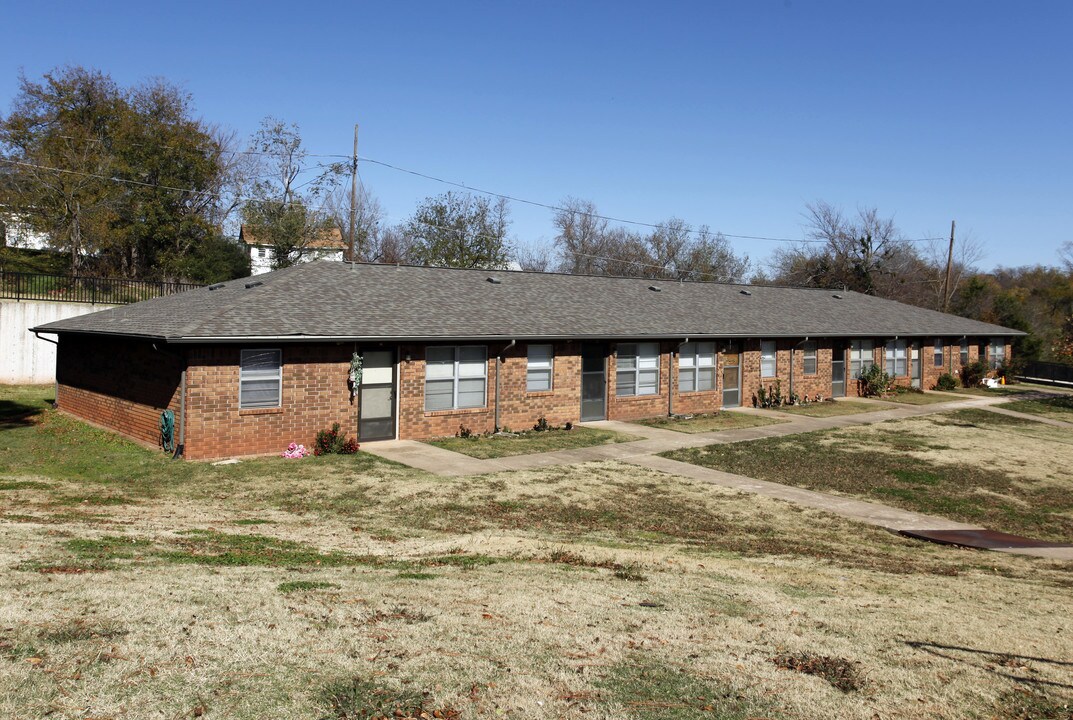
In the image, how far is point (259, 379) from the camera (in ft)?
55.2

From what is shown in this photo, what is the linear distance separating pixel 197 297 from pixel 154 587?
52.9ft

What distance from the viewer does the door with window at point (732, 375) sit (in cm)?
2761

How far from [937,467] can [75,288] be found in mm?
29960

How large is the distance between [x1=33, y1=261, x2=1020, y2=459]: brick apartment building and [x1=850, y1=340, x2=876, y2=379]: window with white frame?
27cm

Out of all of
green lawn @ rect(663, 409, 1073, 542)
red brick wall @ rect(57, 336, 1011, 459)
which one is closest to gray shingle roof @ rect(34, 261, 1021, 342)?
red brick wall @ rect(57, 336, 1011, 459)

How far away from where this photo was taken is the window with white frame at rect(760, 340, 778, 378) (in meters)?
29.0

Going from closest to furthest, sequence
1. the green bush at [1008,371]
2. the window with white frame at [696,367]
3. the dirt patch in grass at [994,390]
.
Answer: the window with white frame at [696,367], the dirt patch in grass at [994,390], the green bush at [1008,371]

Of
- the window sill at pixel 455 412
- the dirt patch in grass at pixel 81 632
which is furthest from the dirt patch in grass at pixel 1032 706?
the window sill at pixel 455 412

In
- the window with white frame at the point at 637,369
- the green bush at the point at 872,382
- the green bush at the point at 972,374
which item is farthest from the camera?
the green bush at the point at 972,374

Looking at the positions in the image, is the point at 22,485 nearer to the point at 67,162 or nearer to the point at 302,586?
the point at 302,586

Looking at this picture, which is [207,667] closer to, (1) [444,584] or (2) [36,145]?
(1) [444,584]

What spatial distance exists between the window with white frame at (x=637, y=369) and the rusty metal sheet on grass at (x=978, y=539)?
1257cm

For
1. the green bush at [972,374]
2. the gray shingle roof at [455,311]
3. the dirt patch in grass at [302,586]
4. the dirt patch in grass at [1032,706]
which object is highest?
the gray shingle roof at [455,311]

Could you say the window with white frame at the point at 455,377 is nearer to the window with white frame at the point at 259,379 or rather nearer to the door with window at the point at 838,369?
the window with white frame at the point at 259,379
